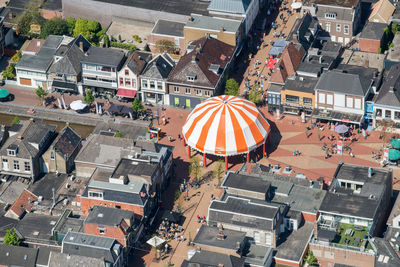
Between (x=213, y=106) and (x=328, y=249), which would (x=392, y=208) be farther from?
(x=213, y=106)

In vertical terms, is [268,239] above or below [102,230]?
above

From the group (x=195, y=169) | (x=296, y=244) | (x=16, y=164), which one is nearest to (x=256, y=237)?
(x=296, y=244)

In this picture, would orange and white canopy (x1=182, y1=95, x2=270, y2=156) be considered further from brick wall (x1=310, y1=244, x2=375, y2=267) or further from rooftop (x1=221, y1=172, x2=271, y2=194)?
brick wall (x1=310, y1=244, x2=375, y2=267)

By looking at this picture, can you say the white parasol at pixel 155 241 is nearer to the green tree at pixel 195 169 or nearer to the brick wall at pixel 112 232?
the brick wall at pixel 112 232

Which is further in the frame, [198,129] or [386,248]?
[198,129]

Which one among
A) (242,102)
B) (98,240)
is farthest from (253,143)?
(98,240)

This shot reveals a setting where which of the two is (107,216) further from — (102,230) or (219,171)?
(219,171)

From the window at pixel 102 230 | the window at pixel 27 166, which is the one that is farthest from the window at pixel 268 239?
the window at pixel 27 166
